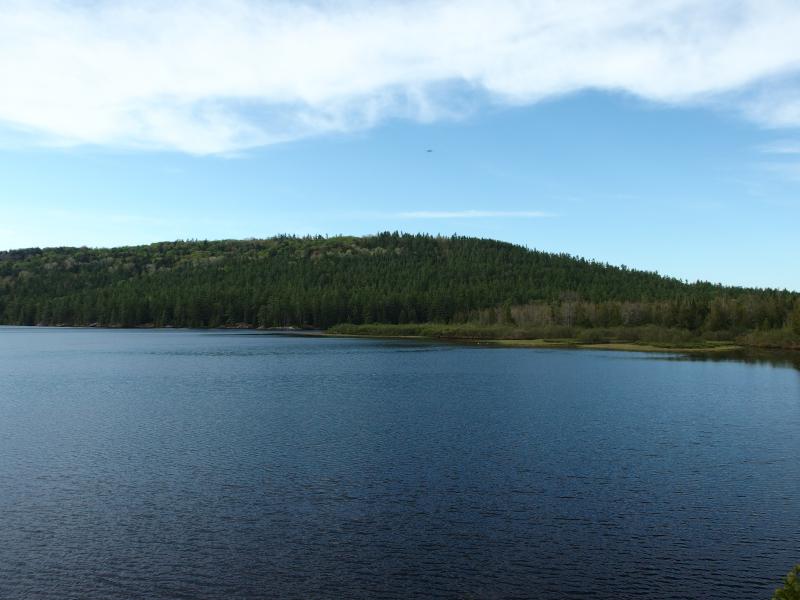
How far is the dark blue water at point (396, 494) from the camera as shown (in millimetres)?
27391

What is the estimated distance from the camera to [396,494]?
3819 cm

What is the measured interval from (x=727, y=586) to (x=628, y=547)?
4749mm

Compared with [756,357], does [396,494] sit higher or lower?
lower

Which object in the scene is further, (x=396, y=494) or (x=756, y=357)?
(x=756, y=357)

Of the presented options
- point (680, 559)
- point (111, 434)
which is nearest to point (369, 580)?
point (680, 559)

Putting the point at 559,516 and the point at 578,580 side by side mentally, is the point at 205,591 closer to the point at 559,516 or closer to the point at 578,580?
the point at 578,580

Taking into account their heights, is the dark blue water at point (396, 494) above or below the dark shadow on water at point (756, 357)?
below

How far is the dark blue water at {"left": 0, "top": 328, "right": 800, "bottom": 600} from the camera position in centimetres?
2739

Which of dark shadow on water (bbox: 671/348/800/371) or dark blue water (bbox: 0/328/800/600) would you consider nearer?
dark blue water (bbox: 0/328/800/600)

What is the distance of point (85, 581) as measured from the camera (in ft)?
87.3

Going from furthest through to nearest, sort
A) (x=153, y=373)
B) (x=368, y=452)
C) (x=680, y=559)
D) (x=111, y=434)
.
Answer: (x=153, y=373) < (x=111, y=434) < (x=368, y=452) < (x=680, y=559)

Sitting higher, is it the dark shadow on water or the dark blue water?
the dark shadow on water

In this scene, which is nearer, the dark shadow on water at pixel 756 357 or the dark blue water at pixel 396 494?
the dark blue water at pixel 396 494

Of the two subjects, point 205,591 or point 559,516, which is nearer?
point 205,591
